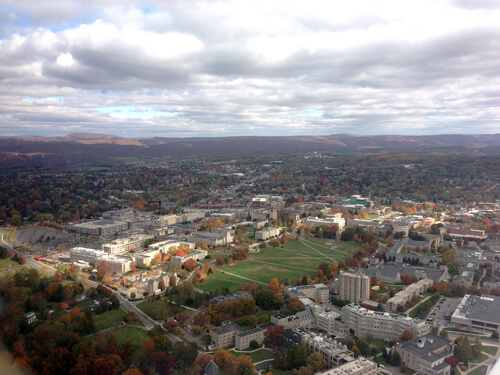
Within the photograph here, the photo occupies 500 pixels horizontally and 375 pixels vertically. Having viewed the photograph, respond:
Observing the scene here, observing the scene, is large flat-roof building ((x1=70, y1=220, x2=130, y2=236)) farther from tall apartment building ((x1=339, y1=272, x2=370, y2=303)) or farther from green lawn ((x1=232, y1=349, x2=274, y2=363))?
green lawn ((x1=232, y1=349, x2=274, y2=363))

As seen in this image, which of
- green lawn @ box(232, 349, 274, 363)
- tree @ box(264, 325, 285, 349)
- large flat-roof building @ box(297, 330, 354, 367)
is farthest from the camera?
tree @ box(264, 325, 285, 349)

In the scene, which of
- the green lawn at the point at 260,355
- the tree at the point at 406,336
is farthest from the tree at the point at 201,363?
the tree at the point at 406,336

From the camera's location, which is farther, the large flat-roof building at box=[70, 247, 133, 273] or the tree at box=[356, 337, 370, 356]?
the large flat-roof building at box=[70, 247, 133, 273]

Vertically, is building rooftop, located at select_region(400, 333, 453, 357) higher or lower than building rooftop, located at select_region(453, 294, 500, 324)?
lower

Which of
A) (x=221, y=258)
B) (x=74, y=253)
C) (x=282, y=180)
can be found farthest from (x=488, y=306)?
(x=282, y=180)

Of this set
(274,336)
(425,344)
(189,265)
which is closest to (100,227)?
(189,265)

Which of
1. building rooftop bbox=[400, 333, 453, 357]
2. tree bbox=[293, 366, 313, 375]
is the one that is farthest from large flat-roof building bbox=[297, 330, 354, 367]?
building rooftop bbox=[400, 333, 453, 357]
